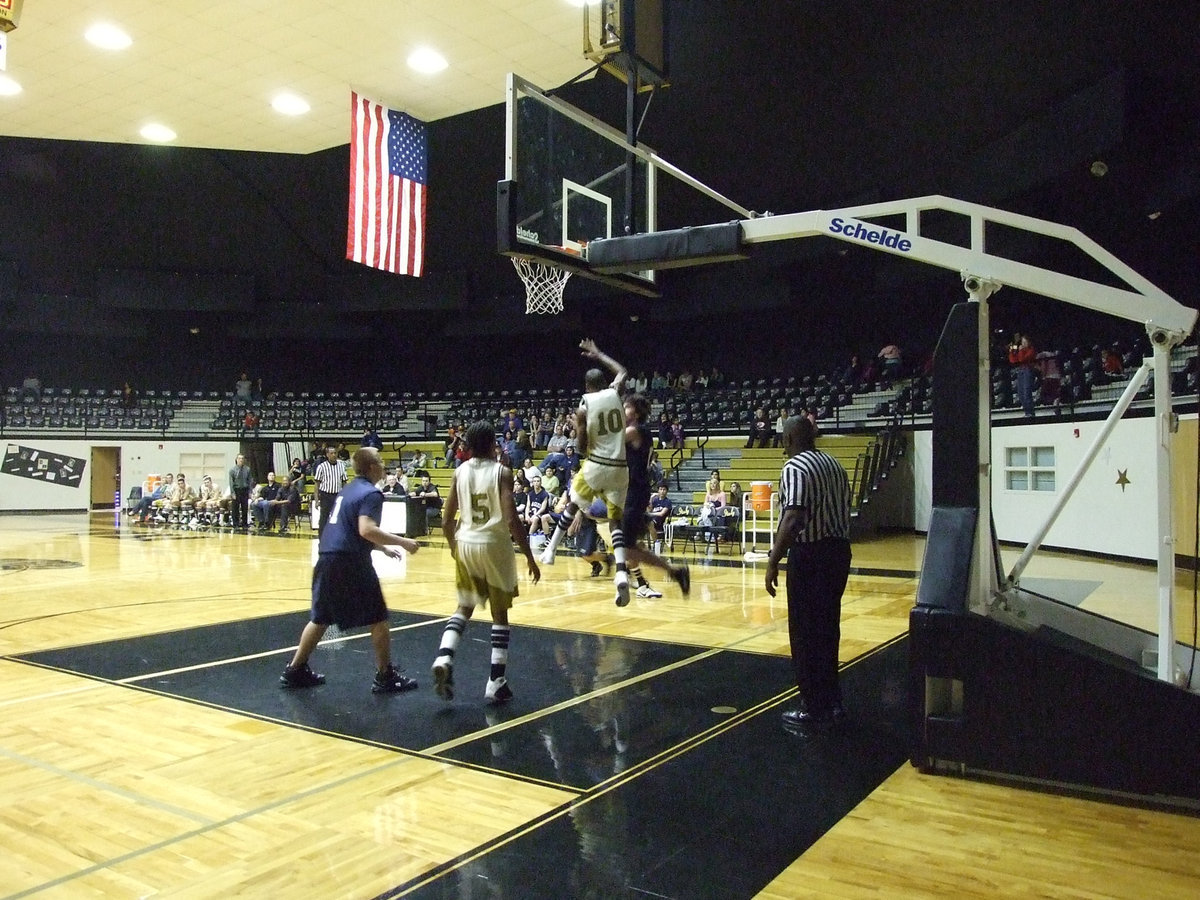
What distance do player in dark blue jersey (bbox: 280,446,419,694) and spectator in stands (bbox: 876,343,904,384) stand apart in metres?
17.0

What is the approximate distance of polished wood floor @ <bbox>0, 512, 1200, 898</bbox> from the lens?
10.2ft

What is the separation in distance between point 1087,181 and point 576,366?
16905mm

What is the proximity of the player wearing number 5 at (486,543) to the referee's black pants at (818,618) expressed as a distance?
1.60 metres

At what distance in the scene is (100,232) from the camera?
84.9 ft

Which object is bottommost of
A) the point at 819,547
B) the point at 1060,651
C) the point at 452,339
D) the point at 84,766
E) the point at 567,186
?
the point at 84,766

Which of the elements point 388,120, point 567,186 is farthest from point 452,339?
point 567,186

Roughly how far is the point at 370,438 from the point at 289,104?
11982 millimetres

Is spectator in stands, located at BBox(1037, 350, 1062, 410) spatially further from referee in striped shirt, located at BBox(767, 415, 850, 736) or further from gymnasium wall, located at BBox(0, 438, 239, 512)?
gymnasium wall, located at BBox(0, 438, 239, 512)

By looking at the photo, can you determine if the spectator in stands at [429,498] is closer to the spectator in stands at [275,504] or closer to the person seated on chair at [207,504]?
the spectator in stands at [275,504]

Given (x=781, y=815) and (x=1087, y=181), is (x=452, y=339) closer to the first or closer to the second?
(x=1087, y=181)

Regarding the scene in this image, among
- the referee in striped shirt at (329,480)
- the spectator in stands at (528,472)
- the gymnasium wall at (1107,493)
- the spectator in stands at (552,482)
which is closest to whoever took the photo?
the gymnasium wall at (1107,493)

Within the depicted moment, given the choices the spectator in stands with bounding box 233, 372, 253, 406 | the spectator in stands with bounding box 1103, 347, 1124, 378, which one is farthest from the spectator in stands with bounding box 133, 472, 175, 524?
the spectator in stands with bounding box 1103, 347, 1124, 378

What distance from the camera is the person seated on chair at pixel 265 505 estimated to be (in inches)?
830

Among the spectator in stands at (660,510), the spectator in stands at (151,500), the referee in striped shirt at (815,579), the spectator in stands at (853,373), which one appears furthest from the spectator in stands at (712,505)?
the spectator in stands at (151,500)
